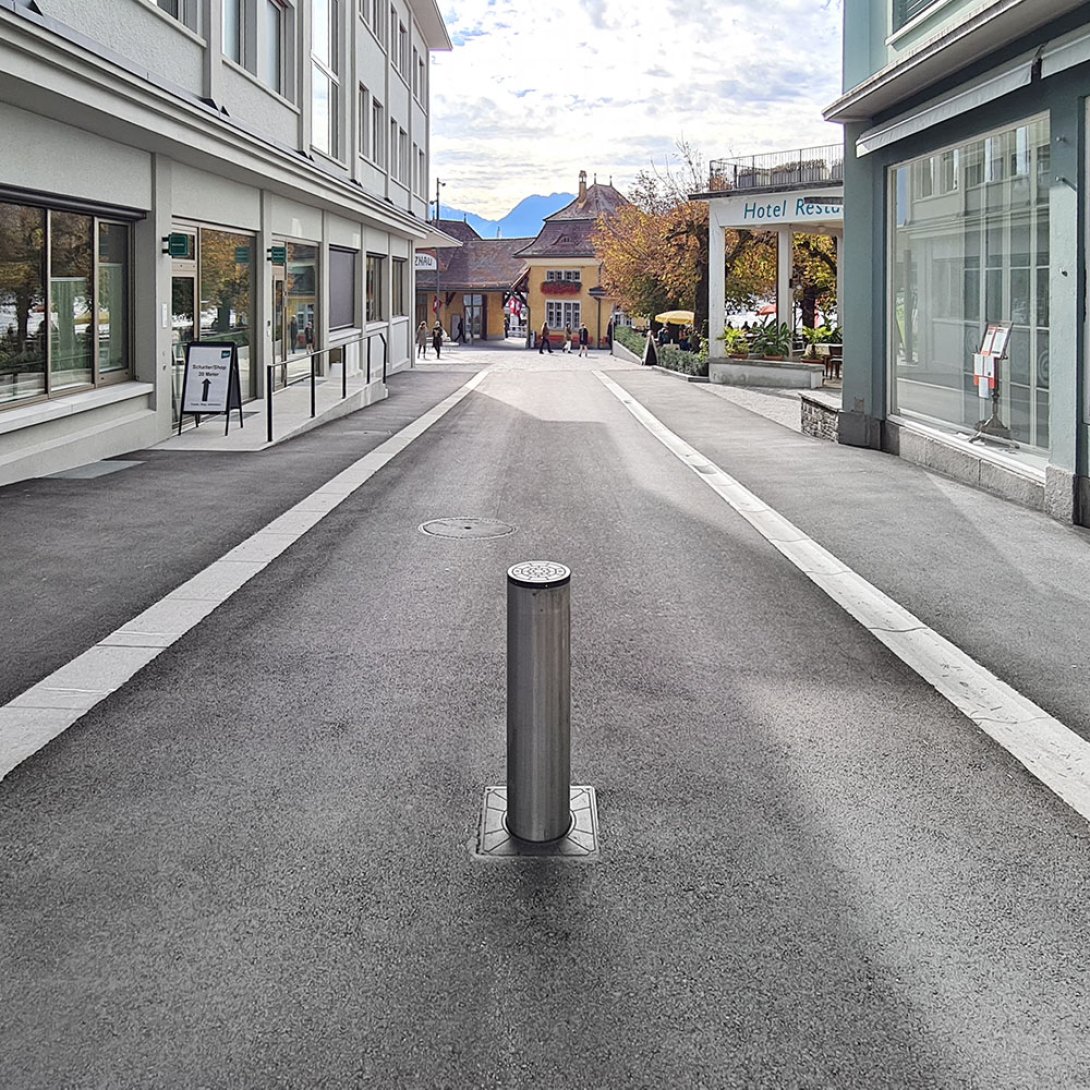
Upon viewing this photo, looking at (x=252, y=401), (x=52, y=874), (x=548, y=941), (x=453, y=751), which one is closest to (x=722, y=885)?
(x=548, y=941)

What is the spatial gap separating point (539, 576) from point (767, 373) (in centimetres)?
3104

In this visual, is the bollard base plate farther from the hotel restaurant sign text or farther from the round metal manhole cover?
the hotel restaurant sign text

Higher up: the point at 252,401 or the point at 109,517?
the point at 252,401

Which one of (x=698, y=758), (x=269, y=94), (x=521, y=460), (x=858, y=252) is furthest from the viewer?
(x=269, y=94)

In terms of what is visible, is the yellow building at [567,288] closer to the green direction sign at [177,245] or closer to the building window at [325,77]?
the building window at [325,77]

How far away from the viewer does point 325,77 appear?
25.2 meters

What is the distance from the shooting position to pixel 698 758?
4898 millimetres

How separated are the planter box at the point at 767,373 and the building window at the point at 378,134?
10931 millimetres

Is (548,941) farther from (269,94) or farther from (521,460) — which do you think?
(269,94)

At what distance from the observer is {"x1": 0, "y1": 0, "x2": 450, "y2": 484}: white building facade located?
1154 centimetres

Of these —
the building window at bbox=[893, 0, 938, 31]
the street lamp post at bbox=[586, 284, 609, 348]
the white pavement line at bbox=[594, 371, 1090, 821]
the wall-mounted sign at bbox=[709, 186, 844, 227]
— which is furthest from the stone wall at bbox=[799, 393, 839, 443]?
the street lamp post at bbox=[586, 284, 609, 348]

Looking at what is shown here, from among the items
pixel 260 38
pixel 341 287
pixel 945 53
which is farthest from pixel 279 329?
pixel 945 53

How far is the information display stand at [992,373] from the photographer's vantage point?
12.6 metres

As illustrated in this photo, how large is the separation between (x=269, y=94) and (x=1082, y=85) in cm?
1343
